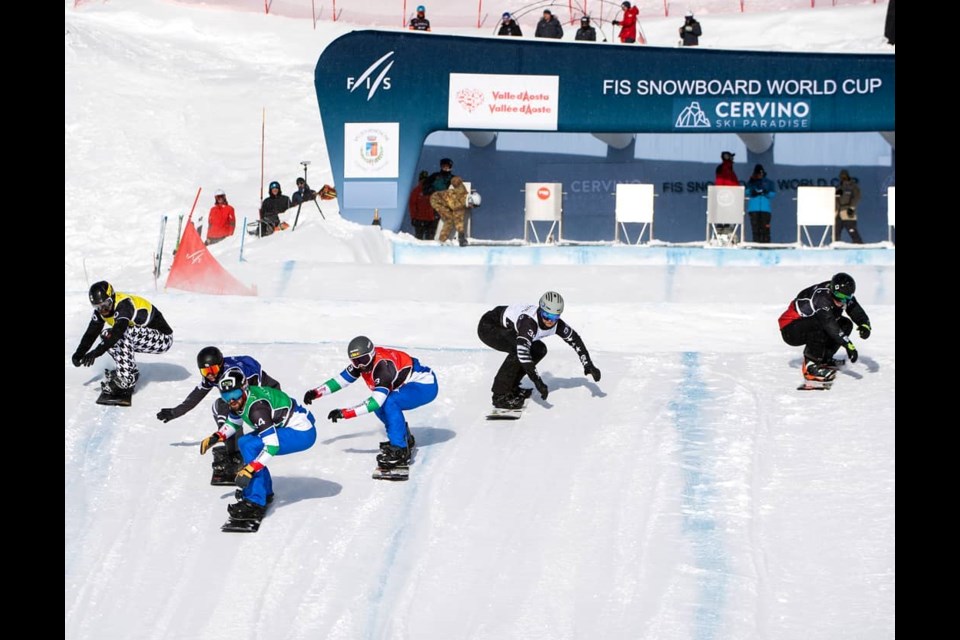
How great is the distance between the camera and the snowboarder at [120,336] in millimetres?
13086

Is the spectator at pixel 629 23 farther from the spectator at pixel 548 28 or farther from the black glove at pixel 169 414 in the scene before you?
the black glove at pixel 169 414

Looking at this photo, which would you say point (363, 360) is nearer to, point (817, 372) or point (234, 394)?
point (234, 394)

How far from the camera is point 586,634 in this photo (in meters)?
9.97

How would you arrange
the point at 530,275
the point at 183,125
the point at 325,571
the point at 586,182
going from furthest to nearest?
the point at 183,125 < the point at 586,182 < the point at 530,275 < the point at 325,571

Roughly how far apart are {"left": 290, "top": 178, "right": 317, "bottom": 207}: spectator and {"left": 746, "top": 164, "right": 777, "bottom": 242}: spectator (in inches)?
263

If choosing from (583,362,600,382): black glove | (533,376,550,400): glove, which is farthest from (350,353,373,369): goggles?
(583,362,600,382): black glove

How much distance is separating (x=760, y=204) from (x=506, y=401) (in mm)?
9809

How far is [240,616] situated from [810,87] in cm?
1495

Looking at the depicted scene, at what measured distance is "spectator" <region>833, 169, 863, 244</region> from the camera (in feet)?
72.5

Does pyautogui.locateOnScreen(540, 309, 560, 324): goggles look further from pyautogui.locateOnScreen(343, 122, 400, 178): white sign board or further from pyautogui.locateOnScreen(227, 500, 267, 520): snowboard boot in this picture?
pyautogui.locateOnScreen(343, 122, 400, 178): white sign board

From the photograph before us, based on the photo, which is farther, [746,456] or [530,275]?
[530,275]

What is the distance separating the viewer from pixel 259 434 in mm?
11062
